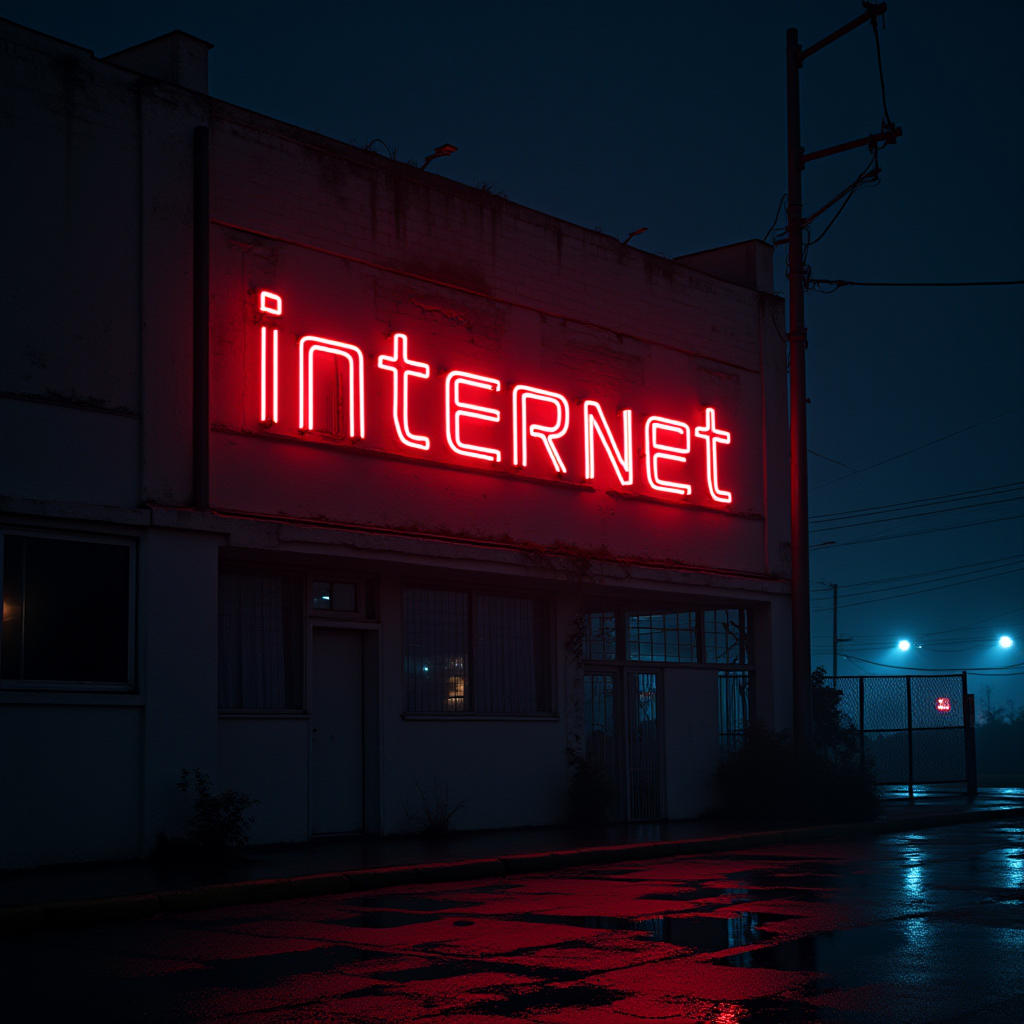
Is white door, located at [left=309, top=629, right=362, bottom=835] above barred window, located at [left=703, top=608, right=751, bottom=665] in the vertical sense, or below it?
below

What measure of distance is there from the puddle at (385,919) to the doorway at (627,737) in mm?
9348

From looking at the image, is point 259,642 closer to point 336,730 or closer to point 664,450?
point 336,730

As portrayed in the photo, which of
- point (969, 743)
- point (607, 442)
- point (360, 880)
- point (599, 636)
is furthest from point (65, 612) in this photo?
point (969, 743)

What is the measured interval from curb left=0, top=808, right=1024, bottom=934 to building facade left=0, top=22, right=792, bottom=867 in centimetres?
269

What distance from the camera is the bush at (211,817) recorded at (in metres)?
13.9

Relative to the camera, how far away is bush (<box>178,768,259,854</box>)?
13891 mm

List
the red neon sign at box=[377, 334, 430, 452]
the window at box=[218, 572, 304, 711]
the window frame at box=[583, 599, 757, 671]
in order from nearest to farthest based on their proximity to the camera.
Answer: the window at box=[218, 572, 304, 711]
the red neon sign at box=[377, 334, 430, 452]
the window frame at box=[583, 599, 757, 671]

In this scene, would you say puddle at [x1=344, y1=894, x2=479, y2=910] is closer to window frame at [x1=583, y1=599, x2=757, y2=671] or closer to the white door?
the white door

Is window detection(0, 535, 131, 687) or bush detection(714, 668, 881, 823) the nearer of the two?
window detection(0, 535, 131, 687)

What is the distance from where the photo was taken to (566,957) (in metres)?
8.38

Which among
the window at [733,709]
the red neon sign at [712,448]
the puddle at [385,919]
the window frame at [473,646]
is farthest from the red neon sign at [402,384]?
the window at [733,709]

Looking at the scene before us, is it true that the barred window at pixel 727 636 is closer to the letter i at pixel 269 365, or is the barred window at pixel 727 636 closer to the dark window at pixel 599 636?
the dark window at pixel 599 636

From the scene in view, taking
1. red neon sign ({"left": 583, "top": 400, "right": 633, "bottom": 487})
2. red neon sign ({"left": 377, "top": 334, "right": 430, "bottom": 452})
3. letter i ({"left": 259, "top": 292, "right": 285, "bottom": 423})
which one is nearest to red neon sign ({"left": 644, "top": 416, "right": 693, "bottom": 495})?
red neon sign ({"left": 583, "top": 400, "right": 633, "bottom": 487})

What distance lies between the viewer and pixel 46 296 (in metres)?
13.8
